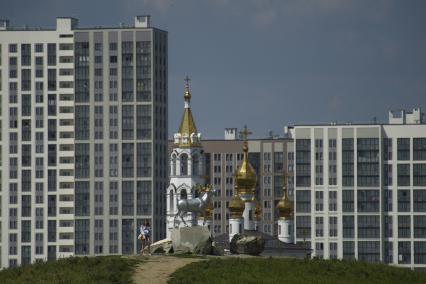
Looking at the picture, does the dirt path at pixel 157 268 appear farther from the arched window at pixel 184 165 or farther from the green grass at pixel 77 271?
the arched window at pixel 184 165

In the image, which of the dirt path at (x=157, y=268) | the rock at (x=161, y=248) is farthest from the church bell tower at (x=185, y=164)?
the dirt path at (x=157, y=268)

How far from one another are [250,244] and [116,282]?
2948cm

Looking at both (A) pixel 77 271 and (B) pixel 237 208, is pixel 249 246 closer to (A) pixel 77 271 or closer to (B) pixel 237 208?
(A) pixel 77 271

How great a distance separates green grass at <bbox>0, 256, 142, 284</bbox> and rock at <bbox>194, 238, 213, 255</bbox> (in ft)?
30.5

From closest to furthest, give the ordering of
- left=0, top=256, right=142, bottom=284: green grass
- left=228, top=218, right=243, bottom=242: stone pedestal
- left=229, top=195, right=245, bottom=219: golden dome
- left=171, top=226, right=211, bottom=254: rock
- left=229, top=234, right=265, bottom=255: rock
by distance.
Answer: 1. left=0, top=256, right=142, bottom=284: green grass
2. left=171, top=226, right=211, bottom=254: rock
3. left=229, top=234, right=265, bottom=255: rock
4. left=229, top=195, right=245, bottom=219: golden dome
5. left=228, top=218, right=243, bottom=242: stone pedestal

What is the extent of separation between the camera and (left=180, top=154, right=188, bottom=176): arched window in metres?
190

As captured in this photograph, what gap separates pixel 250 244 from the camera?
128125mm

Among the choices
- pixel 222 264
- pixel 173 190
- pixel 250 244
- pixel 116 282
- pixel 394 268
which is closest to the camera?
pixel 116 282

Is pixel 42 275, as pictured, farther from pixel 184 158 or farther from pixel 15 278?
pixel 184 158

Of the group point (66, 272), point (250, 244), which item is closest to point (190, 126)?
point (250, 244)

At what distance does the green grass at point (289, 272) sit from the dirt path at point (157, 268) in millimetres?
670

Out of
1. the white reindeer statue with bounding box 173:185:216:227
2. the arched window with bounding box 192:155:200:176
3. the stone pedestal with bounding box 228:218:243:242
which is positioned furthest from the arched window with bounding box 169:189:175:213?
the white reindeer statue with bounding box 173:185:216:227

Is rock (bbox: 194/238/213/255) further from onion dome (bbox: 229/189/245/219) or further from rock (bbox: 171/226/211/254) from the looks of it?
onion dome (bbox: 229/189/245/219)

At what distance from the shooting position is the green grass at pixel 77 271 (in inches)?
3954
